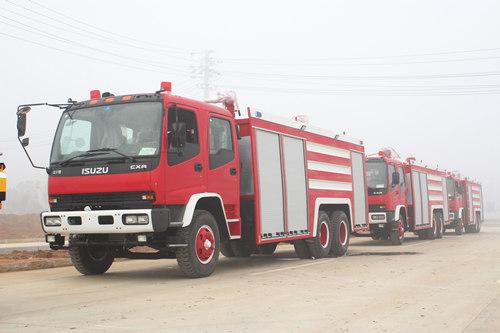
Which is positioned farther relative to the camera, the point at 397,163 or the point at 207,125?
the point at 397,163

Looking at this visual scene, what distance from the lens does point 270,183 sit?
10758mm

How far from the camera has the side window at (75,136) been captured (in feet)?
28.4

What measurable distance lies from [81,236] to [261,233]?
10.3ft

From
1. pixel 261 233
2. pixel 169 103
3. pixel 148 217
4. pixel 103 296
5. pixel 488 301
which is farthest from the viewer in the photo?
pixel 261 233

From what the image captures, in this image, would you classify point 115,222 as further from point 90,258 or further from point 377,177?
point 377,177

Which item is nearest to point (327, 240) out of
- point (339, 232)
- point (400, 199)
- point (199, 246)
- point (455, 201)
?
point (339, 232)

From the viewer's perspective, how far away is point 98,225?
8180 mm

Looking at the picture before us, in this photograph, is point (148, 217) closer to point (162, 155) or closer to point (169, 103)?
point (162, 155)

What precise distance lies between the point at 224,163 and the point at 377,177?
9.83 meters

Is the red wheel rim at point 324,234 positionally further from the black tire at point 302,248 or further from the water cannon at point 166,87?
the water cannon at point 166,87

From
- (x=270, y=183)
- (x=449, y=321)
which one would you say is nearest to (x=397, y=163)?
(x=270, y=183)

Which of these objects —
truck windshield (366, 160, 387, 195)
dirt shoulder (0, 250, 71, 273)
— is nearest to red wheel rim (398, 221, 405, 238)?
truck windshield (366, 160, 387, 195)

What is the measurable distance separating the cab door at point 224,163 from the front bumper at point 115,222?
115cm

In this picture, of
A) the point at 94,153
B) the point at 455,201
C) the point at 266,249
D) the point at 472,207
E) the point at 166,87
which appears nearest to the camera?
the point at 94,153
